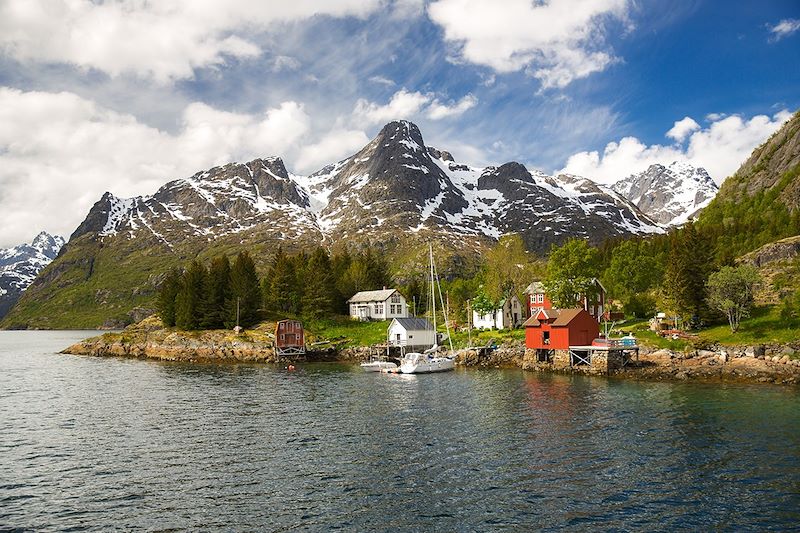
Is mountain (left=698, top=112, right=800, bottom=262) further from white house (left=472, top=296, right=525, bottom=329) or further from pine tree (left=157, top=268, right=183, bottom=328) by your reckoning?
pine tree (left=157, top=268, right=183, bottom=328)

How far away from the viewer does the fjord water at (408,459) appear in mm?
25641

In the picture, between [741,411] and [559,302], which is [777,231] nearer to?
[559,302]

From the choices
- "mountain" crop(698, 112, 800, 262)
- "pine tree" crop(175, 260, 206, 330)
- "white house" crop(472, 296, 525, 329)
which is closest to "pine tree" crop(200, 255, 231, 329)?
"pine tree" crop(175, 260, 206, 330)

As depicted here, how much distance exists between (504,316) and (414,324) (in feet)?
73.4

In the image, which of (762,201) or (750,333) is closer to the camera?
(750,333)

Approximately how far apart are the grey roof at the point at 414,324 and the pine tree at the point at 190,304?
5014cm

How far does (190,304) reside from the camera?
12675 cm

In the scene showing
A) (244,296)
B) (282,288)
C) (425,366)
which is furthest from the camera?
(282,288)

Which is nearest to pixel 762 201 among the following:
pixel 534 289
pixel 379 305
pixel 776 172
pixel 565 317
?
pixel 776 172

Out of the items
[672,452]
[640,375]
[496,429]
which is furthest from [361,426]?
[640,375]

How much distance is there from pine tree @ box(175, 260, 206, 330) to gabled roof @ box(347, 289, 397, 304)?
40256 mm

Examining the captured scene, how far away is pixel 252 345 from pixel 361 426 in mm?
73817

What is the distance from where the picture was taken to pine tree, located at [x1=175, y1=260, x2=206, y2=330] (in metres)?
127

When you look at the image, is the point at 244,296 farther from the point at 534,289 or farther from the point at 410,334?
the point at 534,289
